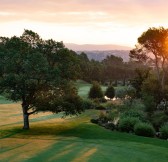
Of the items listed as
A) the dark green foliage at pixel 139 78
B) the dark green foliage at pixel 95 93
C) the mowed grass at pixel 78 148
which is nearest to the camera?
the mowed grass at pixel 78 148

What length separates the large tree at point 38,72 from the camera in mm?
32375

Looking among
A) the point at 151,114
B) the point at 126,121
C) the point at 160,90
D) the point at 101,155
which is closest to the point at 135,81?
the point at 160,90

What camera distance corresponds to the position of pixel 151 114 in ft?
143

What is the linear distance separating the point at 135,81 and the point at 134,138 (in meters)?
33.1

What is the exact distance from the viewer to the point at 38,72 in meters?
32.5

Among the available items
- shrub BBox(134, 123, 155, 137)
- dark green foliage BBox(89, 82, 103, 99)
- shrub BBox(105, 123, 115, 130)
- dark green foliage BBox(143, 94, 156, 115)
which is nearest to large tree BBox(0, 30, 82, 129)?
shrub BBox(105, 123, 115, 130)

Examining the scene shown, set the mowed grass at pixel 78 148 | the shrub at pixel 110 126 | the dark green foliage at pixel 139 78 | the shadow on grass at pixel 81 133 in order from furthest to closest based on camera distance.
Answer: the dark green foliage at pixel 139 78, the shrub at pixel 110 126, the shadow on grass at pixel 81 133, the mowed grass at pixel 78 148

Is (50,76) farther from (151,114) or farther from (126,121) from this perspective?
(151,114)

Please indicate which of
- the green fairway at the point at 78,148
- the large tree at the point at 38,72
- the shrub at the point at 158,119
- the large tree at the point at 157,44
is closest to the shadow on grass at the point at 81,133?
the green fairway at the point at 78,148

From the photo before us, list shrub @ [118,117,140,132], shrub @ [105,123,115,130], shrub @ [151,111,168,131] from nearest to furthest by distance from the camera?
shrub @ [118,117,140,132] → shrub @ [105,123,115,130] → shrub @ [151,111,168,131]

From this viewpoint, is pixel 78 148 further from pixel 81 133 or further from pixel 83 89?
pixel 83 89

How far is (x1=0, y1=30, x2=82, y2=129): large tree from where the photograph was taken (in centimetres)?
3238

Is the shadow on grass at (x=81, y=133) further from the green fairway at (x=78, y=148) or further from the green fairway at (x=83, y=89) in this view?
the green fairway at (x=83, y=89)

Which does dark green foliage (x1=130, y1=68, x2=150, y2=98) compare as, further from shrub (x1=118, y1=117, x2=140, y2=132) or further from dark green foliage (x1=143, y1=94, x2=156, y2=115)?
shrub (x1=118, y1=117, x2=140, y2=132)
